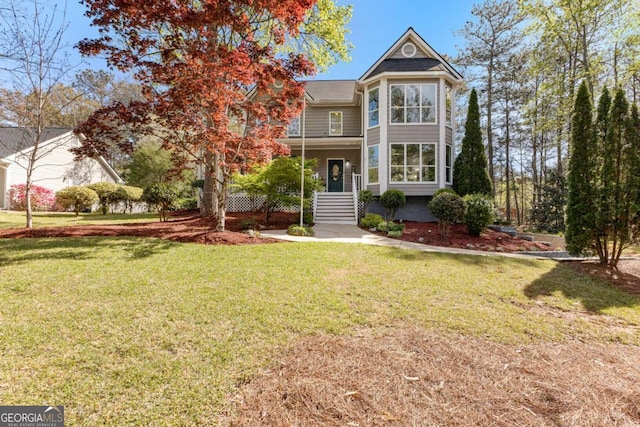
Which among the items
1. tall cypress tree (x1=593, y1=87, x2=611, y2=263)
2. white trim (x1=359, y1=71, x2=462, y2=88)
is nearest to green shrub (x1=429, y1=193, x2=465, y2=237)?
tall cypress tree (x1=593, y1=87, x2=611, y2=263)

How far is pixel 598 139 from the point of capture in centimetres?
645

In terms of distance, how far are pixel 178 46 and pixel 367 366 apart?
26.9 feet

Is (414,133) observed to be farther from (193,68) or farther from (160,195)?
(160,195)

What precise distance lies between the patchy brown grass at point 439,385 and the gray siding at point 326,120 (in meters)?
16.0

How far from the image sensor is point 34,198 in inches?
639

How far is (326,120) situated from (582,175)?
529 inches

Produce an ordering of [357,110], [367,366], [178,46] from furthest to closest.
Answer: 1. [357,110]
2. [178,46]
3. [367,366]

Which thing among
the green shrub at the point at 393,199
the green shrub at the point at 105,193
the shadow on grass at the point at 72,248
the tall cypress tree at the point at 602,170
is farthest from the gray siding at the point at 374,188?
the green shrub at the point at 105,193

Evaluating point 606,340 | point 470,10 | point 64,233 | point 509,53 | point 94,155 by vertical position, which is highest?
point 470,10

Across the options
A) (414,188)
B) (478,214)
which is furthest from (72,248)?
(414,188)

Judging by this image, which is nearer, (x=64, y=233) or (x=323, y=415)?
(x=323, y=415)

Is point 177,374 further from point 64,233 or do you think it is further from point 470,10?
point 470,10

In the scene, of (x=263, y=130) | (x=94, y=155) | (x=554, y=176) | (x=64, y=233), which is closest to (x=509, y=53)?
(x=554, y=176)

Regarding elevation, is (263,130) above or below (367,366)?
above
